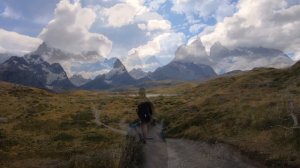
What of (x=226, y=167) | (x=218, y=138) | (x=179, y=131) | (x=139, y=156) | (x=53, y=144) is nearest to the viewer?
(x=139, y=156)

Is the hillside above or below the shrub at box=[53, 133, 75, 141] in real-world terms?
above

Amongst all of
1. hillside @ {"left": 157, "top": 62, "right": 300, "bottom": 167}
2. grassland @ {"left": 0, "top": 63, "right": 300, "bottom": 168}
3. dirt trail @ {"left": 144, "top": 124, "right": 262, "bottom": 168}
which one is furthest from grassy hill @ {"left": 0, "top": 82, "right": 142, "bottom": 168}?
hillside @ {"left": 157, "top": 62, "right": 300, "bottom": 167}

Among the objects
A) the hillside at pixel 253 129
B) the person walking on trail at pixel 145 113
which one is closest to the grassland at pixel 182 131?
the hillside at pixel 253 129

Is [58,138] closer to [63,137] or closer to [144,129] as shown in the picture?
[63,137]

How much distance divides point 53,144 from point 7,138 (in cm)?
981

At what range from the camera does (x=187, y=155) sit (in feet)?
121

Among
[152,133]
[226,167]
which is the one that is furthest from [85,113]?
[152,133]

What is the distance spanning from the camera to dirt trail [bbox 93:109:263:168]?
20203 millimetres

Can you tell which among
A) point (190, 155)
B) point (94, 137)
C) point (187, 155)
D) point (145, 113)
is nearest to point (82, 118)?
point (94, 137)

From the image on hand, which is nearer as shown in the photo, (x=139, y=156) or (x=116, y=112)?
(x=139, y=156)

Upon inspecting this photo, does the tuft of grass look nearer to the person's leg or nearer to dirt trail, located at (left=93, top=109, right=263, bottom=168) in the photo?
dirt trail, located at (left=93, top=109, right=263, bottom=168)

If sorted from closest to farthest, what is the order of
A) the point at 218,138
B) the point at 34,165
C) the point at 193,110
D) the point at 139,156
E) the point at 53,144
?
1. the point at 139,156
2. the point at 218,138
3. the point at 34,165
4. the point at 53,144
5. the point at 193,110

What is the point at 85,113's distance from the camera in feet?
317

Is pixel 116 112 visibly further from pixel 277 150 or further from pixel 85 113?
pixel 277 150
